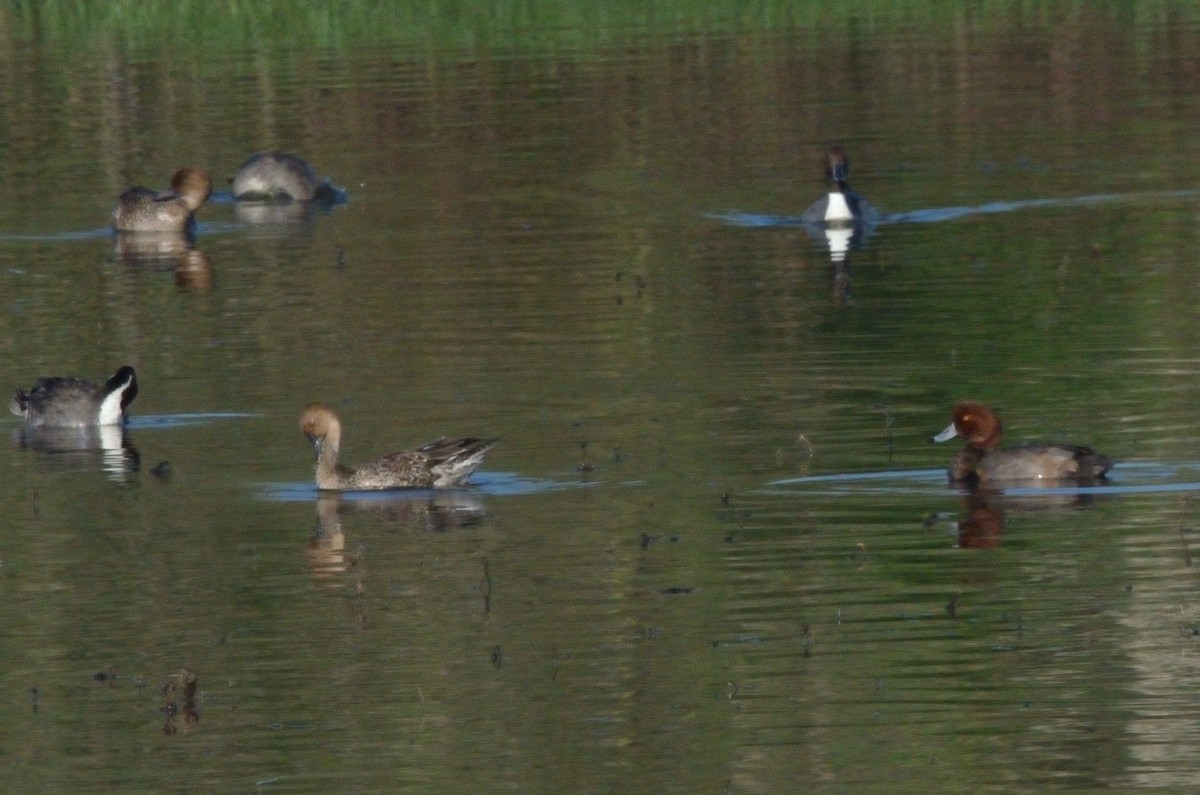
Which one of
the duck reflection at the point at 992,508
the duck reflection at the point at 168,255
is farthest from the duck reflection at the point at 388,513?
the duck reflection at the point at 168,255

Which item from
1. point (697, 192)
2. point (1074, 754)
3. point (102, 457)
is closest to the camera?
point (1074, 754)

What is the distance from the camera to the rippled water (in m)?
11.8

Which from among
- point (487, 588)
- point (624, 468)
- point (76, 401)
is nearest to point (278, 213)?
point (76, 401)

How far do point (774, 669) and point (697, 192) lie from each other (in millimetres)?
18561

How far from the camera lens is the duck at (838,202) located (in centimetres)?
2803

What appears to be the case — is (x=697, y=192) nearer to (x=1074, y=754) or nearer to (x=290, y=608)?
(x=290, y=608)

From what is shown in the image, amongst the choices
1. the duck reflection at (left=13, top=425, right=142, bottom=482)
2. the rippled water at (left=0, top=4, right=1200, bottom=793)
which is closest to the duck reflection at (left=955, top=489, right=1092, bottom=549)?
the rippled water at (left=0, top=4, right=1200, bottom=793)

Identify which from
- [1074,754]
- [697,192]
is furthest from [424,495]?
[697,192]

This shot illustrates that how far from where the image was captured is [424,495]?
55.4 ft

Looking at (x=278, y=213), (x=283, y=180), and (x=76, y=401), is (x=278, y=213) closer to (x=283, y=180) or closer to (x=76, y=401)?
(x=283, y=180)

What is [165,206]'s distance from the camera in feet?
98.5

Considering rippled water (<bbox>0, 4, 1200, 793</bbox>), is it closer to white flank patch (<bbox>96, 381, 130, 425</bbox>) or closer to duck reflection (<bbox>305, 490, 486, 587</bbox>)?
duck reflection (<bbox>305, 490, 486, 587</bbox>)

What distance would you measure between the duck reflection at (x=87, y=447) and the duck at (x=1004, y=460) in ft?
17.9

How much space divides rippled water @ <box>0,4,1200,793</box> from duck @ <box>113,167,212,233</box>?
432mm
